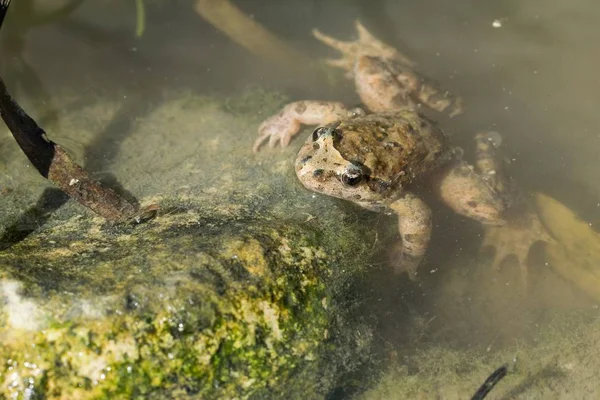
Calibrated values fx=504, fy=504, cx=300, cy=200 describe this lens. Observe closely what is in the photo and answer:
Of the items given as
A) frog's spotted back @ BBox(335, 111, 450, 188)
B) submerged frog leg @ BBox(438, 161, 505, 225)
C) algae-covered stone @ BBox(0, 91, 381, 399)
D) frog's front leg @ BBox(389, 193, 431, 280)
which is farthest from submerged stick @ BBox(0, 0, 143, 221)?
submerged frog leg @ BBox(438, 161, 505, 225)

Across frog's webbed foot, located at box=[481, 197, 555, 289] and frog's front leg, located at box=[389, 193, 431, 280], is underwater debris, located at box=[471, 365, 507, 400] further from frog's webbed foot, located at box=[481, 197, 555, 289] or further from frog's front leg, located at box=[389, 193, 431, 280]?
frog's webbed foot, located at box=[481, 197, 555, 289]

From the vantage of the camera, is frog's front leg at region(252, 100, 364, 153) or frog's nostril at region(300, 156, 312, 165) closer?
frog's nostril at region(300, 156, 312, 165)

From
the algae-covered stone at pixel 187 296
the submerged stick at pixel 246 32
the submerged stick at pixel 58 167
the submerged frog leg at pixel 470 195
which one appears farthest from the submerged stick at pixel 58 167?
the submerged stick at pixel 246 32

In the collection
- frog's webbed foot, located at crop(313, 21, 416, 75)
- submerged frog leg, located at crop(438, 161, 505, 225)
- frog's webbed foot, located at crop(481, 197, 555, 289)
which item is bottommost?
frog's webbed foot, located at crop(481, 197, 555, 289)

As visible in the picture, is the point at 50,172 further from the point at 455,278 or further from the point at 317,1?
the point at 317,1

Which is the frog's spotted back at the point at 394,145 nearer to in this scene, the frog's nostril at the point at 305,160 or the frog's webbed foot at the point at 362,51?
the frog's nostril at the point at 305,160

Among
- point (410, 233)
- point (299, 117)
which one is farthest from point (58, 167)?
point (410, 233)
